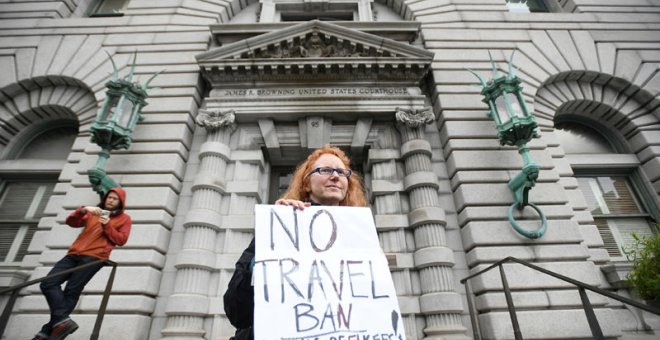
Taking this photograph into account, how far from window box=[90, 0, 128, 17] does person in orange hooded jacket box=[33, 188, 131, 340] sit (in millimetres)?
9196

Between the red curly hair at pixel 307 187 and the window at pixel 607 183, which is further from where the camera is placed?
the window at pixel 607 183

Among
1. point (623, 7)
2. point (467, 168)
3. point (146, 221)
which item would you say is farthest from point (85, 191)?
point (623, 7)

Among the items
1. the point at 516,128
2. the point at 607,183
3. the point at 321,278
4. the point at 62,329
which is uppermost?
the point at 516,128

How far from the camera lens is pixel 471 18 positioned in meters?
9.34

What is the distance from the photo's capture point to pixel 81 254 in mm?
4516

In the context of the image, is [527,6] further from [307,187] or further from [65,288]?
[65,288]

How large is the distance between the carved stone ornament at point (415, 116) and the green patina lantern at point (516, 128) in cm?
130

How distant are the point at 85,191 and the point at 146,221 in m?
1.76

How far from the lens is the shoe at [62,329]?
13.4ft

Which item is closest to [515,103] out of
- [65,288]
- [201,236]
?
[201,236]

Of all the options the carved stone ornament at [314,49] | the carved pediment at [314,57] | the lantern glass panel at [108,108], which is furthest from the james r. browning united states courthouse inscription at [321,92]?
the lantern glass panel at [108,108]

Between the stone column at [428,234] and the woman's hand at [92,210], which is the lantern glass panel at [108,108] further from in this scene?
the stone column at [428,234]

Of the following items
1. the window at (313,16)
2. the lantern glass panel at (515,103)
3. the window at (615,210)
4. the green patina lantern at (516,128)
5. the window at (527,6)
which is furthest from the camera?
the window at (313,16)

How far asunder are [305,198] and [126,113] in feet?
20.1
